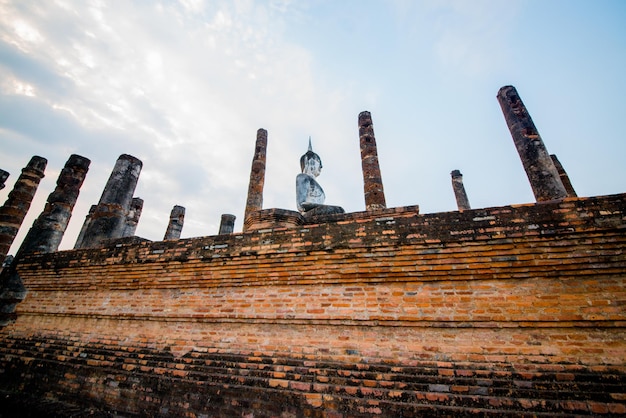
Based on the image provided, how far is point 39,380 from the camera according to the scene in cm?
460

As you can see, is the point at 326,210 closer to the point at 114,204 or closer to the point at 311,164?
the point at 311,164

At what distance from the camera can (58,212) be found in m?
7.34

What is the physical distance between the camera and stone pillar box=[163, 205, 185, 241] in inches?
533

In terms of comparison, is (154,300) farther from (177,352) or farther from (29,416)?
(29,416)

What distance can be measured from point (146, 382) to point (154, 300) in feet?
4.06

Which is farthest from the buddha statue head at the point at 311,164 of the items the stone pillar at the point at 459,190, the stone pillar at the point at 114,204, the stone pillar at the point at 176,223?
the stone pillar at the point at 459,190

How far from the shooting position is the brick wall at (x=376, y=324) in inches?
112

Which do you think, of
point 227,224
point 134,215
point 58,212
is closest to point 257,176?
point 227,224

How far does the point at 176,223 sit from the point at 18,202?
6.52 metres

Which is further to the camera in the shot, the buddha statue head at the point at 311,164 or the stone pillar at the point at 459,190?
the stone pillar at the point at 459,190

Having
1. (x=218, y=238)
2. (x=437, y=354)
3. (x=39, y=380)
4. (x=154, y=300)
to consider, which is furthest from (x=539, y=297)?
(x=39, y=380)

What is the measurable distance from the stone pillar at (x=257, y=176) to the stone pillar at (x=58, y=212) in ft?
19.8

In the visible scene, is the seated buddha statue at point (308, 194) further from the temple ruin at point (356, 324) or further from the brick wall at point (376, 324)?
the brick wall at point (376, 324)

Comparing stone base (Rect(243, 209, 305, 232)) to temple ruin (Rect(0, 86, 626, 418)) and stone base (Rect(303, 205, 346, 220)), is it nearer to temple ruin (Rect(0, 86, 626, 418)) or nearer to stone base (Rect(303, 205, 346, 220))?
stone base (Rect(303, 205, 346, 220))
